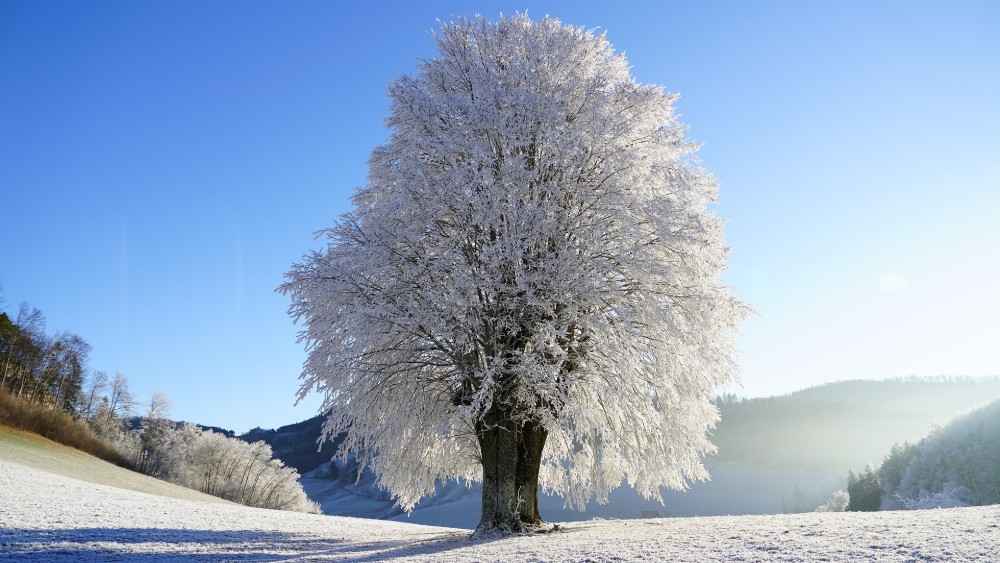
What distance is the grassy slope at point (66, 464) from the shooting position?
30.3 meters

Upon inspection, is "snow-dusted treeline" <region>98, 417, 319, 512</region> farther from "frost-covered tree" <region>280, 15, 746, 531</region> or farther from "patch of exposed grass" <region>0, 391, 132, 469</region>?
"frost-covered tree" <region>280, 15, 746, 531</region>

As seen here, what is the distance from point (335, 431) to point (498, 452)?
14.0 feet

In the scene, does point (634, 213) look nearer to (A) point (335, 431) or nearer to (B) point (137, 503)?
(A) point (335, 431)

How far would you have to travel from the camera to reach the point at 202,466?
6919 centimetres

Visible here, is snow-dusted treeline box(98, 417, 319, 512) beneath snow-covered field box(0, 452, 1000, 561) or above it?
beneath

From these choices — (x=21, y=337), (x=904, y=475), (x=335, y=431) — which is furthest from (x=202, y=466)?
(x=904, y=475)

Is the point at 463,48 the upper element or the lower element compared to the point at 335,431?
upper

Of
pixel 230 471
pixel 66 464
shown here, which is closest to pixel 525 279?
pixel 66 464

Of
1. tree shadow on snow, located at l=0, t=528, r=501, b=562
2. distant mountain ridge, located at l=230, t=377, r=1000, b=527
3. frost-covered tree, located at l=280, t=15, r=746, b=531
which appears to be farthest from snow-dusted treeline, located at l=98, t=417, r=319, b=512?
frost-covered tree, located at l=280, t=15, r=746, b=531

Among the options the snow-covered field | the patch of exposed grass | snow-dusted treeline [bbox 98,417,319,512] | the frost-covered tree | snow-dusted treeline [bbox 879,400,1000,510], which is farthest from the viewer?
snow-dusted treeline [bbox 98,417,319,512]

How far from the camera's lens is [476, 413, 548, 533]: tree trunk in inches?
555

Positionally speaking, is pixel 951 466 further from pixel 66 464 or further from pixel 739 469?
pixel 739 469

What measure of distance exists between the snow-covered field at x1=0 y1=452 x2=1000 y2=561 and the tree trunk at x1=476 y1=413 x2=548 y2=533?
111cm

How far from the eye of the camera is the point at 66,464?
3322 centimetres
